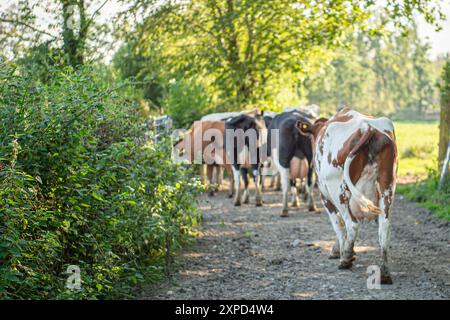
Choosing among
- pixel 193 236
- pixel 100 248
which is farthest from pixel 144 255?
pixel 193 236

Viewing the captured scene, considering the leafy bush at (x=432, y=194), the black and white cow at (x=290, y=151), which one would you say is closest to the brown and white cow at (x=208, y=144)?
the black and white cow at (x=290, y=151)

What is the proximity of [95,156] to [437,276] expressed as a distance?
3937 millimetres

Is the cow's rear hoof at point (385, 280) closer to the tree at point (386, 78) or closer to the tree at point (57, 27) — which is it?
the tree at point (57, 27)

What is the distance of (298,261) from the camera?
8.96 metres

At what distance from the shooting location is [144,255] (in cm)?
833

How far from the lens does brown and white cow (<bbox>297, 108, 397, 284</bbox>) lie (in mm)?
7387

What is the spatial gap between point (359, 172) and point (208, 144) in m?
9.53

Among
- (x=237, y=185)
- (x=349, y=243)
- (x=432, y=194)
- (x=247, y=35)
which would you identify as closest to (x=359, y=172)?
(x=349, y=243)

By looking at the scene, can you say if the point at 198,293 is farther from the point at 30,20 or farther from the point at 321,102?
the point at 321,102

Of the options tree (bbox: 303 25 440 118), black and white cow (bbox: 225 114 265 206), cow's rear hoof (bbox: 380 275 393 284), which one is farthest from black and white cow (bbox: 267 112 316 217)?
tree (bbox: 303 25 440 118)

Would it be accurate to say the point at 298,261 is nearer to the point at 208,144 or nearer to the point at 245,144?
the point at 245,144

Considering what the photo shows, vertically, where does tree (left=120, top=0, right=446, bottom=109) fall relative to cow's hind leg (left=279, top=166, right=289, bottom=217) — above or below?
above

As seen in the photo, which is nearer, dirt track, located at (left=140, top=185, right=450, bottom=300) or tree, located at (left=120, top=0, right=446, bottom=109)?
dirt track, located at (left=140, top=185, right=450, bottom=300)

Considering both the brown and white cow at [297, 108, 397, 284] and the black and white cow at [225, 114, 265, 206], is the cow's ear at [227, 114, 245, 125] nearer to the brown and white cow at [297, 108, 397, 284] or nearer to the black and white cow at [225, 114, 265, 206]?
the black and white cow at [225, 114, 265, 206]
